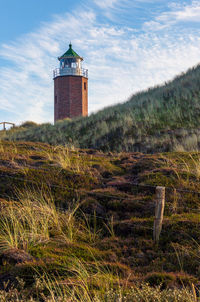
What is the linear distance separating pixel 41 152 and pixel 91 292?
8459mm

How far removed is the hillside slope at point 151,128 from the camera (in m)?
14.6

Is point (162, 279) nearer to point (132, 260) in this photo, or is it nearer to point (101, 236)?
point (132, 260)

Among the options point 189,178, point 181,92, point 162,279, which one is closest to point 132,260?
point 162,279

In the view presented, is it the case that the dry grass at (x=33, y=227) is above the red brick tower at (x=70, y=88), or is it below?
below

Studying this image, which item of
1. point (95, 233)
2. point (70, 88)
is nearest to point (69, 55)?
point (70, 88)

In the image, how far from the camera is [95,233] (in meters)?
5.55

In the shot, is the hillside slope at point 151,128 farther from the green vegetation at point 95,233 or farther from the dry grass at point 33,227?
the dry grass at point 33,227

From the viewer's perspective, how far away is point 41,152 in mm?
11562

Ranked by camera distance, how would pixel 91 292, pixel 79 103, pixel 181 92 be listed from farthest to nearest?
pixel 79 103 < pixel 181 92 < pixel 91 292

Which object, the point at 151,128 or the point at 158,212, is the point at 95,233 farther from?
the point at 151,128

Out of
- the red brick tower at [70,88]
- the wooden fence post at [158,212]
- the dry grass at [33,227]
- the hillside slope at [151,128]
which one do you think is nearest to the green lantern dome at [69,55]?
the red brick tower at [70,88]

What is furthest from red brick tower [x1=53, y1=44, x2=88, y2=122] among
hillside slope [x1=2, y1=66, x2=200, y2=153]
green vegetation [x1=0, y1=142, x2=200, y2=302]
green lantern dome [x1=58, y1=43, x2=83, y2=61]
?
green vegetation [x1=0, y1=142, x2=200, y2=302]

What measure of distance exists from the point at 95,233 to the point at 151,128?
1181 centimetres

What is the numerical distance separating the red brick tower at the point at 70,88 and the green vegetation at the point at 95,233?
31196 mm
